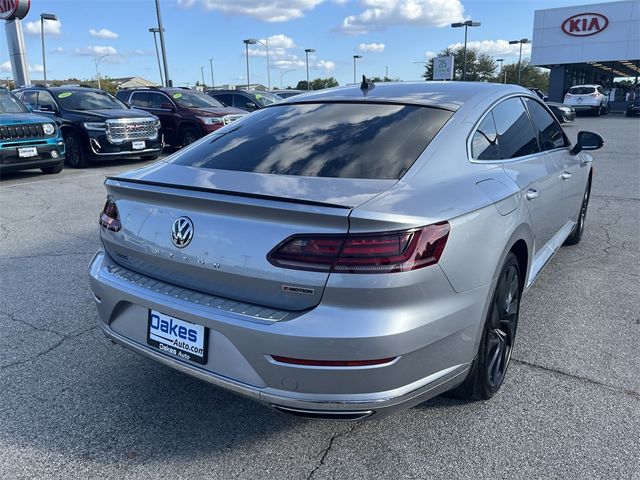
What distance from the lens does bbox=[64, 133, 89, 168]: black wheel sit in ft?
37.7

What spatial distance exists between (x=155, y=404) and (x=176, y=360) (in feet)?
2.05

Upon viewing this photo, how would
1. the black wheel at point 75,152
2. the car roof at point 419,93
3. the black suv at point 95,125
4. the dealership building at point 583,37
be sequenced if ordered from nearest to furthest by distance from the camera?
the car roof at point 419,93
the black suv at point 95,125
the black wheel at point 75,152
the dealership building at point 583,37

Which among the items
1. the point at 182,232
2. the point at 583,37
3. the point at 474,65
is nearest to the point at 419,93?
the point at 182,232

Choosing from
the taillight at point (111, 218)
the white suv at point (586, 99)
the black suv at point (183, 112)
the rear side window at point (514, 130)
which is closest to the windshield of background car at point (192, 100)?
the black suv at point (183, 112)

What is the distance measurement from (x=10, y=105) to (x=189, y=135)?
4225 millimetres

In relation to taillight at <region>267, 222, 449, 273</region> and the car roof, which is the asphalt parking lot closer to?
taillight at <region>267, 222, 449, 273</region>

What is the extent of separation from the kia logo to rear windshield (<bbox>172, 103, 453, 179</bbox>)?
38.8 m

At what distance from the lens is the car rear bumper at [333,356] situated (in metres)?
1.98

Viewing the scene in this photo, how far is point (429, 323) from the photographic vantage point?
2.08 metres

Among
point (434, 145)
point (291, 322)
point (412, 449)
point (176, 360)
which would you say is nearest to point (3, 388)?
point (176, 360)

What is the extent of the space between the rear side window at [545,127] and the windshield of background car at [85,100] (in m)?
10.6

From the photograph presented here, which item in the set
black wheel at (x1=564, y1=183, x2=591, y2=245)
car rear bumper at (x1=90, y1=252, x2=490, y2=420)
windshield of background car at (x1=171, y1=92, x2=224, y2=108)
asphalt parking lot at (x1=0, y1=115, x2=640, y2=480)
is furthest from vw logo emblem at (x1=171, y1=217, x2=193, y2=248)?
windshield of background car at (x1=171, y1=92, x2=224, y2=108)

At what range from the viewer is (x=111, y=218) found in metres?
2.68

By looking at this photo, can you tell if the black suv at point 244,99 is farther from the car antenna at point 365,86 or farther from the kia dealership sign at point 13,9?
the car antenna at point 365,86
